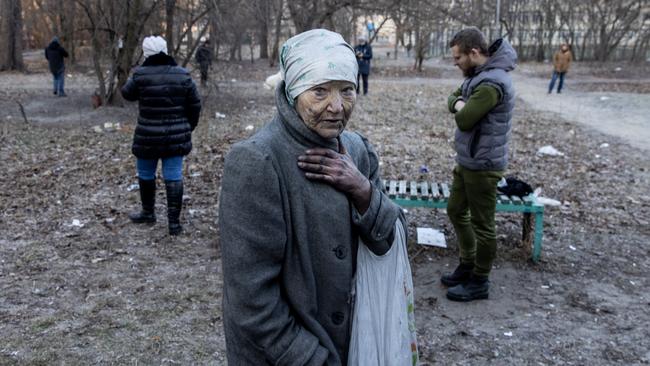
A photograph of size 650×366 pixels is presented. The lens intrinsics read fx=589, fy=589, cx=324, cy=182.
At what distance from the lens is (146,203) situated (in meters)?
6.00

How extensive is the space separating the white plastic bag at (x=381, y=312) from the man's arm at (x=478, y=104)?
222 cm

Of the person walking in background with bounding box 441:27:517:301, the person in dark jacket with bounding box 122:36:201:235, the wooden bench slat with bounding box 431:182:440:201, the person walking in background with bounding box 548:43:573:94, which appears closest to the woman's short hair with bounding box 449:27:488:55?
the person walking in background with bounding box 441:27:517:301

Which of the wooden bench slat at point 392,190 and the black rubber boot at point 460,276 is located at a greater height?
the wooden bench slat at point 392,190

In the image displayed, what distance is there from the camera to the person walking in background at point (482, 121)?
→ 3.99 metres

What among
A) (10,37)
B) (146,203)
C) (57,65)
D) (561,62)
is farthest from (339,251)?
(10,37)

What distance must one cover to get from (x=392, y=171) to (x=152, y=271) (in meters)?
4.09

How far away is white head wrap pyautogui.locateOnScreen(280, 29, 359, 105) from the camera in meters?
1.70

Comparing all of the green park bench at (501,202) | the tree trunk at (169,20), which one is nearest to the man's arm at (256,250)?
the green park bench at (501,202)

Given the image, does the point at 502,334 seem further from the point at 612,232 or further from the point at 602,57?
the point at 602,57

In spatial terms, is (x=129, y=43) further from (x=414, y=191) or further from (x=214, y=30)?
(x=414, y=191)

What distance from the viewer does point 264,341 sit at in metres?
1.68

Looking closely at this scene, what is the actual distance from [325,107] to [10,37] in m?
26.2

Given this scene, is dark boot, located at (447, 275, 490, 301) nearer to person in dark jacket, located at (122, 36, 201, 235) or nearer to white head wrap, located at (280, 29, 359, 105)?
person in dark jacket, located at (122, 36, 201, 235)

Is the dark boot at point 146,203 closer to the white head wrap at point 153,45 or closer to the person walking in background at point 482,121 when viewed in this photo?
the white head wrap at point 153,45
